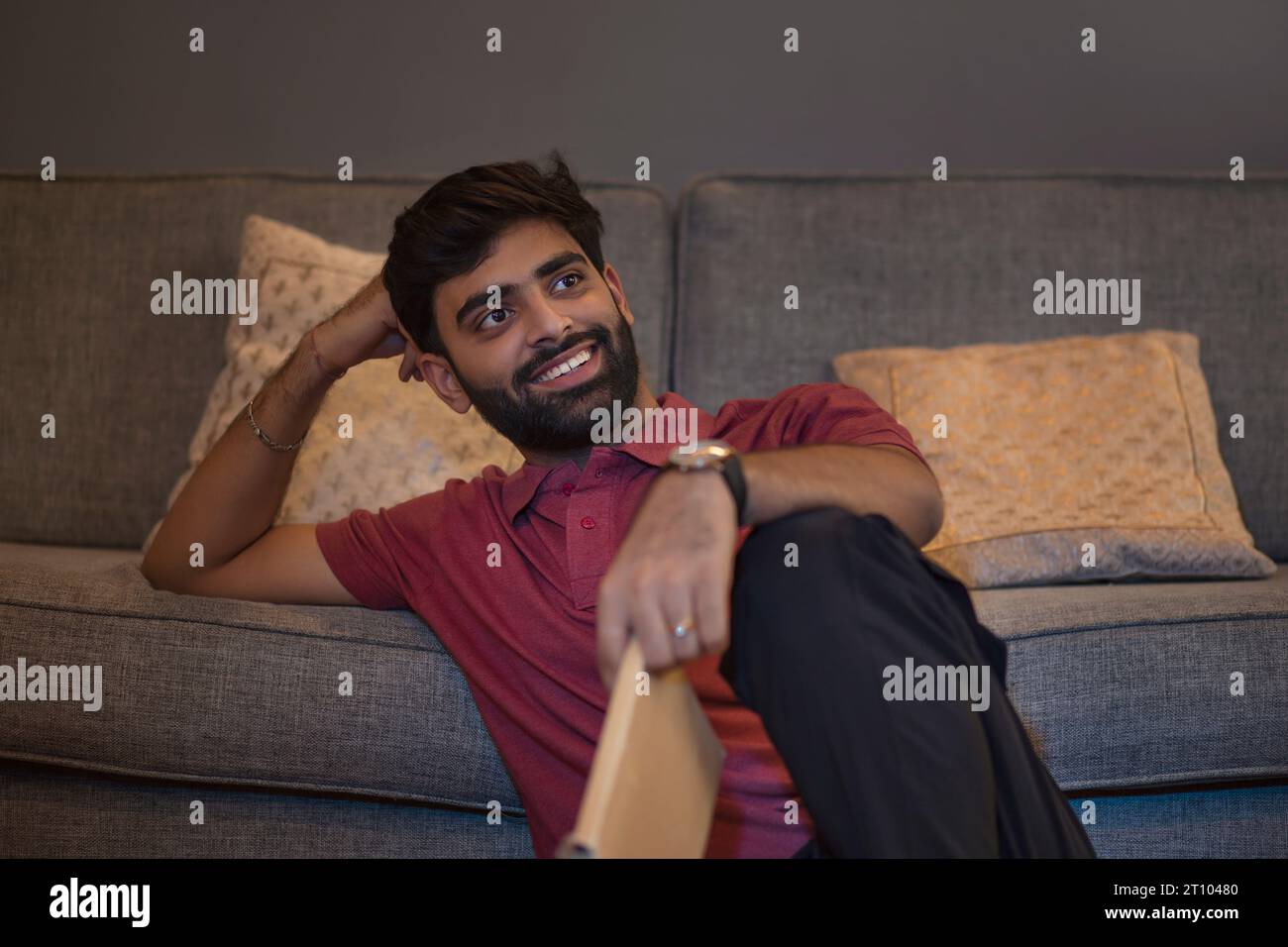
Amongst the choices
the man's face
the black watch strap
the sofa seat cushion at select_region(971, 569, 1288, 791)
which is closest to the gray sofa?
the sofa seat cushion at select_region(971, 569, 1288, 791)

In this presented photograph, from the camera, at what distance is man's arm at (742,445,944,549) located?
88 centimetres

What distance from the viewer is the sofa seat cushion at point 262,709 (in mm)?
1249

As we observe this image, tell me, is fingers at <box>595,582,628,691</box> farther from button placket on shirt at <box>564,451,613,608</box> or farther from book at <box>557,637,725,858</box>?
button placket on shirt at <box>564,451,613,608</box>

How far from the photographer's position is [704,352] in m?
1.96

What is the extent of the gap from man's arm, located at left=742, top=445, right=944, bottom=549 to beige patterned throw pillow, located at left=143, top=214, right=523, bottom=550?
2.47ft

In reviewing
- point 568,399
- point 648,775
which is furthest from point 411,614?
point 648,775

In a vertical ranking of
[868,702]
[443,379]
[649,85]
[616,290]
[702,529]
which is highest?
[649,85]

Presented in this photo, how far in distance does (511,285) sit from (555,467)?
202 millimetres

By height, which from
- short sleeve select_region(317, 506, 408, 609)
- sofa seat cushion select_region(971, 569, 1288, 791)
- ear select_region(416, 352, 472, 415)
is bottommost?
sofa seat cushion select_region(971, 569, 1288, 791)

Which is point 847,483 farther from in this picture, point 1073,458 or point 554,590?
point 1073,458

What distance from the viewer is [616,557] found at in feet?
2.68
